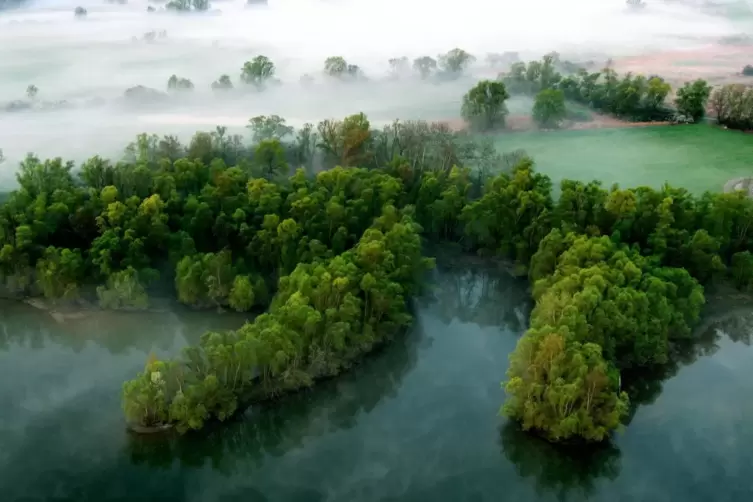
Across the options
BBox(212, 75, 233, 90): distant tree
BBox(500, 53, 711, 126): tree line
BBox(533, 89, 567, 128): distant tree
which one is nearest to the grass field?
BBox(533, 89, 567, 128): distant tree

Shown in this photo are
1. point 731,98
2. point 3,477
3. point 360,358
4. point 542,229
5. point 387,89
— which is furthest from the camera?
point 387,89

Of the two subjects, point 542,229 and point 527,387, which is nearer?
point 527,387

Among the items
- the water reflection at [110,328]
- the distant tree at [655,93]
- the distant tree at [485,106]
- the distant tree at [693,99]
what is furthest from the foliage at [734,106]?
the water reflection at [110,328]

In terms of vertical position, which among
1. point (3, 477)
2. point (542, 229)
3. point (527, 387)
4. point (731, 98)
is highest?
point (731, 98)

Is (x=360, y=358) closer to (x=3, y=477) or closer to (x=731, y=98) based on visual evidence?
(x=3, y=477)

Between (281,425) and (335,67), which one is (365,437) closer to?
(281,425)

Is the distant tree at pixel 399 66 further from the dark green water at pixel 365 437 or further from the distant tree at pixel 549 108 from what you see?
the dark green water at pixel 365 437

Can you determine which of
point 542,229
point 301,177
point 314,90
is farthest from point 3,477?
point 314,90
